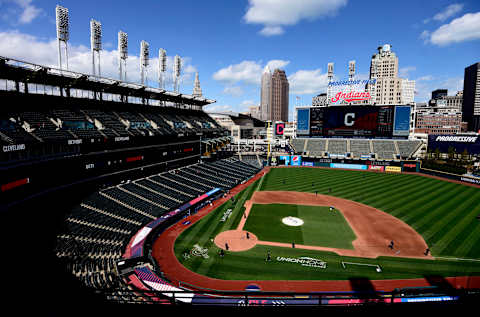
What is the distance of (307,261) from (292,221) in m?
10.6

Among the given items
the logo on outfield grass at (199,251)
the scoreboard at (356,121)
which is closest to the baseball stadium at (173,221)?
the logo on outfield grass at (199,251)

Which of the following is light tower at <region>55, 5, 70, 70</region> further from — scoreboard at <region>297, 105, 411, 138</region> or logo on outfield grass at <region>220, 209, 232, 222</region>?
scoreboard at <region>297, 105, 411, 138</region>

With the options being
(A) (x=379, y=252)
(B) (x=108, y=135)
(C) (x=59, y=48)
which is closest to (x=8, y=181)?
(B) (x=108, y=135)

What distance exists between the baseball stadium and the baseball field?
190 mm

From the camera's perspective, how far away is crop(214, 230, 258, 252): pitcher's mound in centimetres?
2805

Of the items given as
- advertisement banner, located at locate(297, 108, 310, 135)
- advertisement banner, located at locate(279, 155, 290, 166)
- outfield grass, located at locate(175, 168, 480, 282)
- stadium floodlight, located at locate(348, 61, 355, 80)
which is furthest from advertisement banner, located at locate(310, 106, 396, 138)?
stadium floodlight, located at locate(348, 61, 355, 80)

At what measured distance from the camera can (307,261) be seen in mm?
24953

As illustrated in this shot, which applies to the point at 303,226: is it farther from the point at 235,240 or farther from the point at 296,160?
the point at 296,160

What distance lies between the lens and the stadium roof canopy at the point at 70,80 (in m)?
27.5

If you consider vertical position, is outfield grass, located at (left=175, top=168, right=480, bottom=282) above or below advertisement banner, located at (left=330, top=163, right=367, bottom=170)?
below

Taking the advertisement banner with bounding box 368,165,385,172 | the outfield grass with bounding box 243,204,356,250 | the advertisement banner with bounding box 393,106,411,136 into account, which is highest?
the advertisement banner with bounding box 393,106,411,136

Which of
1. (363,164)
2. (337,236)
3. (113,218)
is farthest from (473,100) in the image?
(113,218)

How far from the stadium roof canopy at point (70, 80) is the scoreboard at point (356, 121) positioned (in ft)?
155

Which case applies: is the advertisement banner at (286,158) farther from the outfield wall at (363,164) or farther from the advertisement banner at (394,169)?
the advertisement banner at (394,169)
